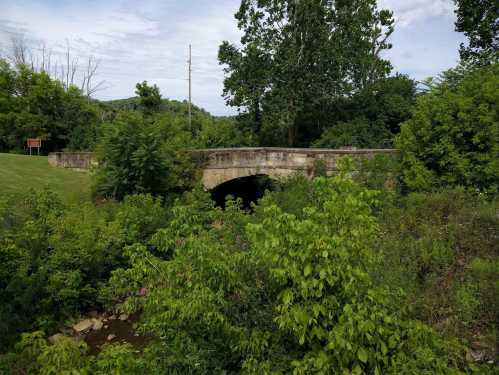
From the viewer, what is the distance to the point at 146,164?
492 inches

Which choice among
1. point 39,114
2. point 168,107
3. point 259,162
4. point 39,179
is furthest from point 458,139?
point 168,107

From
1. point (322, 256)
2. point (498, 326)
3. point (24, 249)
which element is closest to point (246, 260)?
point (322, 256)

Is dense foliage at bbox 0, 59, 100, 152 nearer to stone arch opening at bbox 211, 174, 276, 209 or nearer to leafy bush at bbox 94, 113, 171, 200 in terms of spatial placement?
stone arch opening at bbox 211, 174, 276, 209

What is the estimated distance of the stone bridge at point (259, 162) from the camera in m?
13.9

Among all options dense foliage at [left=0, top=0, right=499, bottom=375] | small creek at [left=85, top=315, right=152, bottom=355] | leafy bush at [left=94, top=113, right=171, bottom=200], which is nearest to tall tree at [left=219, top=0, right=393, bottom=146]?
dense foliage at [left=0, top=0, right=499, bottom=375]

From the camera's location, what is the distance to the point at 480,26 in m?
16.3

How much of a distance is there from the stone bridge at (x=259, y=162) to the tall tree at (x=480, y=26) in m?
9.26

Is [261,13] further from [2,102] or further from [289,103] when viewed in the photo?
[2,102]

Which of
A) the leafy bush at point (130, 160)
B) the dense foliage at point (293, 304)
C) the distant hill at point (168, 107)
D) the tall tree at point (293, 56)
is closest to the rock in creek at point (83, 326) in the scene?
the dense foliage at point (293, 304)

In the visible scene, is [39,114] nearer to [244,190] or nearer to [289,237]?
[244,190]

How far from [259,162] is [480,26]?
12.0 m

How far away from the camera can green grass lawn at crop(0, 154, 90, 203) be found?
41.6 feet

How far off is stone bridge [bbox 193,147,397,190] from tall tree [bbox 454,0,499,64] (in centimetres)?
926

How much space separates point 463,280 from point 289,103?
14460mm
